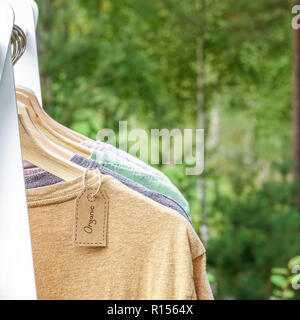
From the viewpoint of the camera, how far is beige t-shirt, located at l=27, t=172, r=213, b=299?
2.73 feet

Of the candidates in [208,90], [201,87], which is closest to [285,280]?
[201,87]

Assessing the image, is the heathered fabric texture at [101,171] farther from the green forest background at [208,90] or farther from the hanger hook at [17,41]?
the green forest background at [208,90]

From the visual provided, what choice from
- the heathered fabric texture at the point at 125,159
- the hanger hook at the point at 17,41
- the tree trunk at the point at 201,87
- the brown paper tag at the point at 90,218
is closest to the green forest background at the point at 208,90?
the tree trunk at the point at 201,87

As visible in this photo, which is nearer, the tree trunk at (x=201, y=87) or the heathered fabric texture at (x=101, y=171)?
the heathered fabric texture at (x=101, y=171)

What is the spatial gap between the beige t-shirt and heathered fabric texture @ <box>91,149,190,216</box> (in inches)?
3.9

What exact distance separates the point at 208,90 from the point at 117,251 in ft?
20.5

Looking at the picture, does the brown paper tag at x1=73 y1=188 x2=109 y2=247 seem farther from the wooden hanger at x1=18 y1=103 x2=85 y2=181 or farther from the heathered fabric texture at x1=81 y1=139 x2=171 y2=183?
the heathered fabric texture at x1=81 y1=139 x2=171 y2=183

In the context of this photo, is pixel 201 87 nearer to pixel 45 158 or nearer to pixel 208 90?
pixel 208 90

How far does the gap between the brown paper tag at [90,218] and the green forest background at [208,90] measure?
87 cm

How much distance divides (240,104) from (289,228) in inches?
151

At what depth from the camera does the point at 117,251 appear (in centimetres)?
84

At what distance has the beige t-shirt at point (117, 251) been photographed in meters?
0.83

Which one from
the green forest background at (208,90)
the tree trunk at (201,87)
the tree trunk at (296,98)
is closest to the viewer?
the green forest background at (208,90)

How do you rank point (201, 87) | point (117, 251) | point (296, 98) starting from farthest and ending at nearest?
point (201, 87)
point (296, 98)
point (117, 251)
